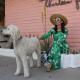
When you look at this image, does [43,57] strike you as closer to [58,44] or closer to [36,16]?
[58,44]

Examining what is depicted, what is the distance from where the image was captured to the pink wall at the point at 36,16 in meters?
4.54

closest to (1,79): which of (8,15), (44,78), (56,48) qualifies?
(44,78)

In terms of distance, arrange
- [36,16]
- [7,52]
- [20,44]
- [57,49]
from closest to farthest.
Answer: [20,44]
[57,49]
[7,52]
[36,16]

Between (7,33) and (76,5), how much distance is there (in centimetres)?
324

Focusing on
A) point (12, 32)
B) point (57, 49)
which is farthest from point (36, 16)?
point (12, 32)

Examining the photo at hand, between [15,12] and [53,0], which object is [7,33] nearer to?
[53,0]

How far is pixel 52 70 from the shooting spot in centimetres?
317

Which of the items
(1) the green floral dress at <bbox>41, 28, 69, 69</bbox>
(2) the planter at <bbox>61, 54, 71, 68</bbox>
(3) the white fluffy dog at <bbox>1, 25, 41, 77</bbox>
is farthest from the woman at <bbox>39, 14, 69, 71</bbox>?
(3) the white fluffy dog at <bbox>1, 25, 41, 77</bbox>

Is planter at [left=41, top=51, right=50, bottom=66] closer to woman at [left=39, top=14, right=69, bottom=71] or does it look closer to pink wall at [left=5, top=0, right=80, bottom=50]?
woman at [left=39, top=14, right=69, bottom=71]

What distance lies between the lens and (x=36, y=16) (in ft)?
18.2

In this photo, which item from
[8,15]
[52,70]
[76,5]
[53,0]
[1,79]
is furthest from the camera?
[8,15]

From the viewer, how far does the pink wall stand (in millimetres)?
4543

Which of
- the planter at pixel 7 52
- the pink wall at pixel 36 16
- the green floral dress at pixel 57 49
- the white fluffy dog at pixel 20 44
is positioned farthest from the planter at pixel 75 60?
the planter at pixel 7 52

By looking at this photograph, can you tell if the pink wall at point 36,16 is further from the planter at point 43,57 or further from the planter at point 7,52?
the planter at point 43,57
